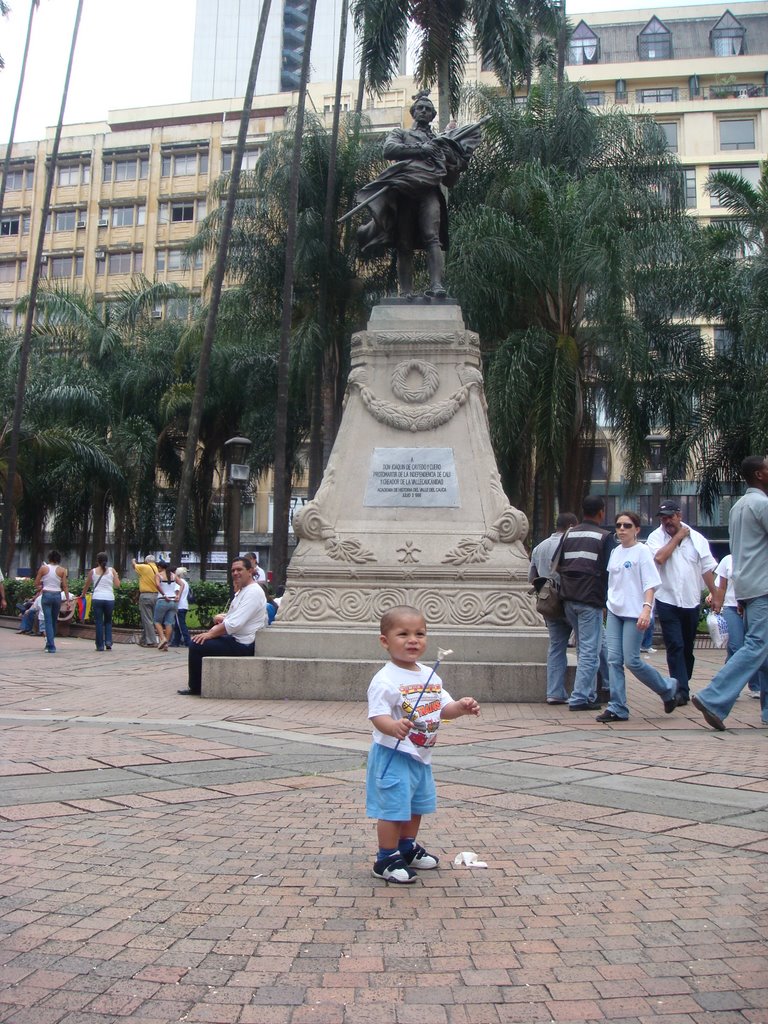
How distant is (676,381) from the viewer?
25.0m

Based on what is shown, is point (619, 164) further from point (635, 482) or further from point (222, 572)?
point (222, 572)

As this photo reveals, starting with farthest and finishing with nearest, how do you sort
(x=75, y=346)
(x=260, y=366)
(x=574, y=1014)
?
(x=75, y=346)
(x=260, y=366)
(x=574, y=1014)

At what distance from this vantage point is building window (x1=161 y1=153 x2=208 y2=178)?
62281 mm

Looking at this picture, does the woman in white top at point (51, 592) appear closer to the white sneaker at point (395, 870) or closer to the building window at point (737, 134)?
the white sneaker at point (395, 870)

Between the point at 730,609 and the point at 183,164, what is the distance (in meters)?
60.0

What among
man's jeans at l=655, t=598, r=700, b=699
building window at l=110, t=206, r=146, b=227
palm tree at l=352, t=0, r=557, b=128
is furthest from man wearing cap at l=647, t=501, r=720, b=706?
building window at l=110, t=206, r=146, b=227

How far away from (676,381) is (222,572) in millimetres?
38008

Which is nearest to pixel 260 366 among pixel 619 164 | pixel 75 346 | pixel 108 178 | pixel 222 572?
pixel 75 346

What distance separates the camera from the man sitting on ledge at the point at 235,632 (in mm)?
9539

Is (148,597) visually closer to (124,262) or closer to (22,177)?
(124,262)

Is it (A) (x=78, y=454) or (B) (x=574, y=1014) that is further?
(A) (x=78, y=454)

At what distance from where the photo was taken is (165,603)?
1792 centimetres

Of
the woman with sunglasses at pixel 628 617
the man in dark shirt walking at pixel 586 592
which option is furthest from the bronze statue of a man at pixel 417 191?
the woman with sunglasses at pixel 628 617

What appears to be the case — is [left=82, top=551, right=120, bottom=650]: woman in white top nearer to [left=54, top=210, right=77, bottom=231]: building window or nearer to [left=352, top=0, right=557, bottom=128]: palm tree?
[left=352, top=0, right=557, bottom=128]: palm tree
